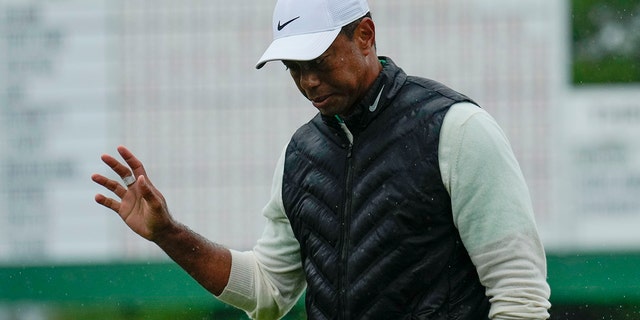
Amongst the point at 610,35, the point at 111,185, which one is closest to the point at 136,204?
the point at 111,185

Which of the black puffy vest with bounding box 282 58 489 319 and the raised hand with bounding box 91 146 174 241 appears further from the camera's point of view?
the raised hand with bounding box 91 146 174 241

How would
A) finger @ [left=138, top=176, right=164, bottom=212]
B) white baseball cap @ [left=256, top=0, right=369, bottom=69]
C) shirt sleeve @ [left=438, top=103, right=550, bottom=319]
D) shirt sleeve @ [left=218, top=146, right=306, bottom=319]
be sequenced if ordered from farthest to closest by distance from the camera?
shirt sleeve @ [left=218, top=146, right=306, bottom=319] < finger @ [left=138, top=176, right=164, bottom=212] < white baseball cap @ [left=256, top=0, right=369, bottom=69] < shirt sleeve @ [left=438, top=103, right=550, bottom=319]

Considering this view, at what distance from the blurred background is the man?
15.6 feet

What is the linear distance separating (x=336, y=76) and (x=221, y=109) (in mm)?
5275

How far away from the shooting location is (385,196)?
3.21 meters

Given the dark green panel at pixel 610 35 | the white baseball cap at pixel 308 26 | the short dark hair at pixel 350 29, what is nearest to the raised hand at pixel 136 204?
the white baseball cap at pixel 308 26

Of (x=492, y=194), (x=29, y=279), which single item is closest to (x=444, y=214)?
(x=492, y=194)

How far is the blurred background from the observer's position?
325 inches

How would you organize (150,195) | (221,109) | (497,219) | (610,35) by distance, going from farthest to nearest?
1. (221,109)
2. (610,35)
3. (150,195)
4. (497,219)

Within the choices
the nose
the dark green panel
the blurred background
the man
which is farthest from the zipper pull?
the dark green panel

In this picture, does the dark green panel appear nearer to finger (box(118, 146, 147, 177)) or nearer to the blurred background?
the blurred background

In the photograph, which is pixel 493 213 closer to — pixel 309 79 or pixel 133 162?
pixel 309 79

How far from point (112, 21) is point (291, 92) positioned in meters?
1.15

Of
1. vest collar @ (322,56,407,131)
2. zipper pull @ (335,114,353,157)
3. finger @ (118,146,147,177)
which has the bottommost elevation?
finger @ (118,146,147,177)
